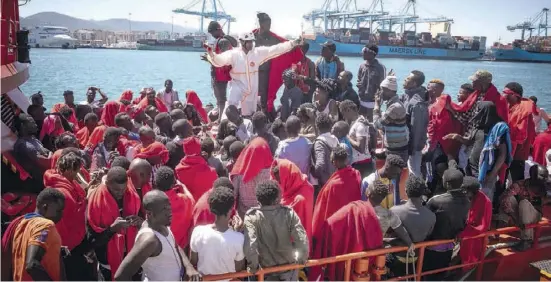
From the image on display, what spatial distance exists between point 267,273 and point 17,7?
19.8 feet

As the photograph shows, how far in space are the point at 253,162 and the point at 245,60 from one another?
3.58m

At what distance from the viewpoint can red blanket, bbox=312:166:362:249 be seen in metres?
4.59

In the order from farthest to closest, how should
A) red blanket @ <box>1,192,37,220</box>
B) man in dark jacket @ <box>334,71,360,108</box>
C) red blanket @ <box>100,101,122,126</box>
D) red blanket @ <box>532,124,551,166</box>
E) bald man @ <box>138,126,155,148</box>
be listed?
red blanket @ <box>100,101,122,126</box>, man in dark jacket @ <box>334,71,360,108</box>, red blanket @ <box>532,124,551,166</box>, bald man @ <box>138,126,155,148</box>, red blanket @ <box>1,192,37,220</box>

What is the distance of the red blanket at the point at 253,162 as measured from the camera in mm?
4684

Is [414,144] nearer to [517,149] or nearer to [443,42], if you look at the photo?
[517,149]

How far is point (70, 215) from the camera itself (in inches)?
157

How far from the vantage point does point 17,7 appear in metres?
7.08

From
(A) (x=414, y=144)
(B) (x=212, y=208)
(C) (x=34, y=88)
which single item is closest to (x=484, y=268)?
(A) (x=414, y=144)

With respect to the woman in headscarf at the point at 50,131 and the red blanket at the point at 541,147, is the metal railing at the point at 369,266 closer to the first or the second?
the red blanket at the point at 541,147

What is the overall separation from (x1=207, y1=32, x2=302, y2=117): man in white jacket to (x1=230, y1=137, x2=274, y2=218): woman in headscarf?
3416 mm

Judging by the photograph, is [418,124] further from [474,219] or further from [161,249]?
[161,249]

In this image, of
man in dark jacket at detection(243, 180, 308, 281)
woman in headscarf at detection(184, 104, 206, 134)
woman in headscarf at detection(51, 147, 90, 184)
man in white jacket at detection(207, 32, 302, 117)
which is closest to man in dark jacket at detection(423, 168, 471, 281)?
man in dark jacket at detection(243, 180, 308, 281)

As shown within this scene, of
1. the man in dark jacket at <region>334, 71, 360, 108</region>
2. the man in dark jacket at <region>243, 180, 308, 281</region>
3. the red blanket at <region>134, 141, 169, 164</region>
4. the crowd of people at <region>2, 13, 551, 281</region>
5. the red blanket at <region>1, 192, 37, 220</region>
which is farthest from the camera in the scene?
the man in dark jacket at <region>334, 71, 360, 108</region>

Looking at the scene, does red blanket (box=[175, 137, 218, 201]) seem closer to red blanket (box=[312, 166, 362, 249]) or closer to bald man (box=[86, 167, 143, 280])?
bald man (box=[86, 167, 143, 280])
